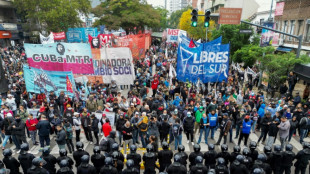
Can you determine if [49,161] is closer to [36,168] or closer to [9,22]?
[36,168]

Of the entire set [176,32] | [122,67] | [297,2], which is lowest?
[122,67]

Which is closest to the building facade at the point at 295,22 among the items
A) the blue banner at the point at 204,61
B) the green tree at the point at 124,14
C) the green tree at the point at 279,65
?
the green tree at the point at 279,65

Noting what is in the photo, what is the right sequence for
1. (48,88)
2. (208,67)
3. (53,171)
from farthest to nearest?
(208,67)
(48,88)
(53,171)

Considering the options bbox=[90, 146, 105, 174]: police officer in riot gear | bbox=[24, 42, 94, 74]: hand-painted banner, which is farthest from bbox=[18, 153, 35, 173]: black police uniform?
bbox=[24, 42, 94, 74]: hand-painted banner

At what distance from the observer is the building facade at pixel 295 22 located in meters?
19.8

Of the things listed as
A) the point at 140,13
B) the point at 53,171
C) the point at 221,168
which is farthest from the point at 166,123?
the point at 140,13

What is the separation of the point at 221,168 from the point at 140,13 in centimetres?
4209

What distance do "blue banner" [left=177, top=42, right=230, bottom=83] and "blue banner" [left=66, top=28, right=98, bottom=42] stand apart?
20.5 metres

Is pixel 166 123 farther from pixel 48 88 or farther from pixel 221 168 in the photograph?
pixel 48 88

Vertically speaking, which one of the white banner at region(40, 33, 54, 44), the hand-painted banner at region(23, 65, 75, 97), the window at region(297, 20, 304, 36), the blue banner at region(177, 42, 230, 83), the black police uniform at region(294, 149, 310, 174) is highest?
the window at region(297, 20, 304, 36)

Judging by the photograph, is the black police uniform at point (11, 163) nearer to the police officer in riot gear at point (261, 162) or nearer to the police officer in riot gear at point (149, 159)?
the police officer in riot gear at point (149, 159)

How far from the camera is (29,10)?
32.8 metres

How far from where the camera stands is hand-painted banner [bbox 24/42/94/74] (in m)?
11.2

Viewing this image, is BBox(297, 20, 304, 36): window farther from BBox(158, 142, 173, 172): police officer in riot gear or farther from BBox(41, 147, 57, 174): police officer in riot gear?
BBox(41, 147, 57, 174): police officer in riot gear
